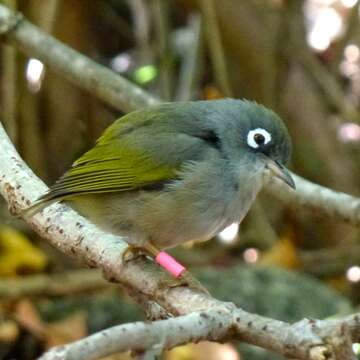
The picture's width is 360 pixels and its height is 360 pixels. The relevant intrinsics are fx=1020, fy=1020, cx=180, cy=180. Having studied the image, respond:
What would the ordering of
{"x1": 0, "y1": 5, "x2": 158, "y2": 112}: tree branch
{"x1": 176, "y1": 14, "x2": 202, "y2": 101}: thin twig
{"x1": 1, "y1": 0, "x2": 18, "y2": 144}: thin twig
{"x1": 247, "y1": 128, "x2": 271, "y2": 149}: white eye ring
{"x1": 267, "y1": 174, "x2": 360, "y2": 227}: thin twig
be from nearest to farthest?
{"x1": 247, "y1": 128, "x2": 271, "y2": 149}: white eye ring, {"x1": 267, "y1": 174, "x2": 360, "y2": 227}: thin twig, {"x1": 0, "y1": 5, "x2": 158, "y2": 112}: tree branch, {"x1": 1, "y1": 0, "x2": 18, "y2": 144}: thin twig, {"x1": 176, "y1": 14, "x2": 202, "y2": 101}: thin twig

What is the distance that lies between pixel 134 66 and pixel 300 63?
1.28m

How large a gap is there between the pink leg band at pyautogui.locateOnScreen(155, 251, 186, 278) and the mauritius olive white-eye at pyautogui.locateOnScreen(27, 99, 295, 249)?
116mm

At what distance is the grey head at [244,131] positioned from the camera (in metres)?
4.15

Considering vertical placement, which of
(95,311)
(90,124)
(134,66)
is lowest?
(95,311)

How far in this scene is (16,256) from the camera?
251 inches

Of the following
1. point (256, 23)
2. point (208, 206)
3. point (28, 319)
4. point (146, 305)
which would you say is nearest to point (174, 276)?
point (146, 305)

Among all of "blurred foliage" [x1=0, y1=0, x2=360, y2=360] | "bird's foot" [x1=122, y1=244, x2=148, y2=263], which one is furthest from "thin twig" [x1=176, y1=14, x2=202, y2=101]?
"bird's foot" [x1=122, y1=244, x2=148, y2=263]

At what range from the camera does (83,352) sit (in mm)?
2287

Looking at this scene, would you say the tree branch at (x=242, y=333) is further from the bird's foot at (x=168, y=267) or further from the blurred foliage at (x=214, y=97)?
the blurred foliage at (x=214, y=97)

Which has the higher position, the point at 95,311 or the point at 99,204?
the point at 95,311

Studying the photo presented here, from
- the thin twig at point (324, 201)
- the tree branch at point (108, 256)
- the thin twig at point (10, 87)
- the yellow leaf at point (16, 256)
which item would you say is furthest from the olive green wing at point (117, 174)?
the yellow leaf at point (16, 256)

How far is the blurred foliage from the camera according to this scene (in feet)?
20.5

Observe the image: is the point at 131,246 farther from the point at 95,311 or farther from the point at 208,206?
the point at 95,311

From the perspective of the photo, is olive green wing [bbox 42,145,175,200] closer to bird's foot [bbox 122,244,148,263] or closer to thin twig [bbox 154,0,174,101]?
bird's foot [bbox 122,244,148,263]
